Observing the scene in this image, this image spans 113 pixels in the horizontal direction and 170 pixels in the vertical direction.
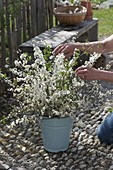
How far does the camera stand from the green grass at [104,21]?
26.9ft

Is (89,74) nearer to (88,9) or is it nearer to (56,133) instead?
(56,133)

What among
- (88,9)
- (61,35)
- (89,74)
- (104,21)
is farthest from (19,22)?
(104,21)

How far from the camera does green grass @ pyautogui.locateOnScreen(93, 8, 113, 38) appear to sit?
26.9 ft

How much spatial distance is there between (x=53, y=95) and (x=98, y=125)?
1052mm

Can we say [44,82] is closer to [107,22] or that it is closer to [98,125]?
[98,125]

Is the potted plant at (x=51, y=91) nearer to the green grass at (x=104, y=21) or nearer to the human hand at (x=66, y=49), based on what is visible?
the human hand at (x=66, y=49)

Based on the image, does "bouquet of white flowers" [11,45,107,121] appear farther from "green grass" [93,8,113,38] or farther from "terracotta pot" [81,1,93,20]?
"green grass" [93,8,113,38]

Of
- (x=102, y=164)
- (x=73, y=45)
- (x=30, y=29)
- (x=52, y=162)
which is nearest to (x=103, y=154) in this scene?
(x=102, y=164)

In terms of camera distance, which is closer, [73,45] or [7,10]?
[73,45]

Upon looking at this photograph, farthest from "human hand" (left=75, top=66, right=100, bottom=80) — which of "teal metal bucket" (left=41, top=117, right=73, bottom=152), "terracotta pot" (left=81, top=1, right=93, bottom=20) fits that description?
"terracotta pot" (left=81, top=1, right=93, bottom=20)

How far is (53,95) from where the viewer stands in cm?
372

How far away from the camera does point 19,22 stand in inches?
222

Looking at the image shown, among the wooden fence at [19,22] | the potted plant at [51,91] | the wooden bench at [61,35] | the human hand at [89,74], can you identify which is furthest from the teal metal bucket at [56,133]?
the wooden fence at [19,22]

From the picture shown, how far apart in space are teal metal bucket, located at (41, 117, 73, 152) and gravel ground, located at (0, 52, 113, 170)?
58 mm
